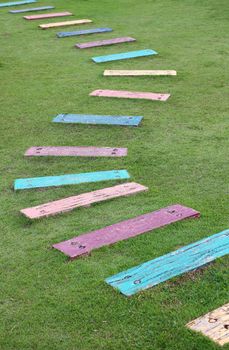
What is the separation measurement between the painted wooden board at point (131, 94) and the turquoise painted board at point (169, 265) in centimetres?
370

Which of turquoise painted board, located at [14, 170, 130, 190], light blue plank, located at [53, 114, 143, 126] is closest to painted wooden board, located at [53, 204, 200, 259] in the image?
turquoise painted board, located at [14, 170, 130, 190]

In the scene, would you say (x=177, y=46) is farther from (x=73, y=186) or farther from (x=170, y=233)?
(x=170, y=233)

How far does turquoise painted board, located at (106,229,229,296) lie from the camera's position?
3.60 meters

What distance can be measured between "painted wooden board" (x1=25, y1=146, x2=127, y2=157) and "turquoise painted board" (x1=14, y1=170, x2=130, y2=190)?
1.59 feet

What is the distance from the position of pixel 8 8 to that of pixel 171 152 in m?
10.9

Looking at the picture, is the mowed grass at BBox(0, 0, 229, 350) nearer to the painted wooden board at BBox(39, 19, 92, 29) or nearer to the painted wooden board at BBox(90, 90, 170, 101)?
the painted wooden board at BBox(90, 90, 170, 101)

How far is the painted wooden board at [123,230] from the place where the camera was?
408cm

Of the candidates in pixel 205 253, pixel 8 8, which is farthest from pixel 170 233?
pixel 8 8

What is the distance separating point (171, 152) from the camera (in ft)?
19.2

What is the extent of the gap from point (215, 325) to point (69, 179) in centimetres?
241

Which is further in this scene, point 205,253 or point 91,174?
point 91,174

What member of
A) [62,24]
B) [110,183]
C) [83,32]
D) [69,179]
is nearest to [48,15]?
[62,24]

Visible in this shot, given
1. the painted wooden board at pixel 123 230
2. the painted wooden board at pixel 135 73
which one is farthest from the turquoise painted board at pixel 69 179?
the painted wooden board at pixel 135 73

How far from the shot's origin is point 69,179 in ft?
17.3
